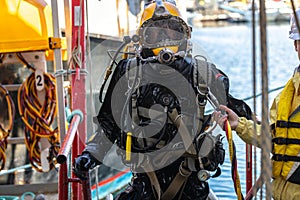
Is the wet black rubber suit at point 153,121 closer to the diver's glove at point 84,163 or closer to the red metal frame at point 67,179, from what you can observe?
the diver's glove at point 84,163

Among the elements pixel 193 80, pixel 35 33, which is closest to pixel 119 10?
pixel 35 33

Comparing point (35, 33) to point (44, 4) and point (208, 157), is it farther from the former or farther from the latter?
point (208, 157)

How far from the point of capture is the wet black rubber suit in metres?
2.27

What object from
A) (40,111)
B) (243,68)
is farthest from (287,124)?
(243,68)

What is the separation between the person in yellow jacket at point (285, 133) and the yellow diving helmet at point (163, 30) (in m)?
0.38

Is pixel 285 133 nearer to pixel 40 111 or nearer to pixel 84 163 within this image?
pixel 84 163

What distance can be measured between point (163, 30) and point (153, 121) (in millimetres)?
408

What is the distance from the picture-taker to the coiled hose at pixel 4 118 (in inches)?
163

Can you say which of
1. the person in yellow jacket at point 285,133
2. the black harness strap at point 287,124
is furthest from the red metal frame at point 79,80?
the black harness strap at point 287,124

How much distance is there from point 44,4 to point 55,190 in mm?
1395

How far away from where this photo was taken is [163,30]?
7.66 ft

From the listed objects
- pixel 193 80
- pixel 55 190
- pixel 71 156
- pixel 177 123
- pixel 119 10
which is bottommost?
pixel 55 190

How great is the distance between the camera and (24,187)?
4168mm

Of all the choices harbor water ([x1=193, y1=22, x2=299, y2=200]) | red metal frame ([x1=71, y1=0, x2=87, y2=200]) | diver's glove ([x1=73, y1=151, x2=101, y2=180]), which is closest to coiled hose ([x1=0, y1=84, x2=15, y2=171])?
red metal frame ([x1=71, y1=0, x2=87, y2=200])
